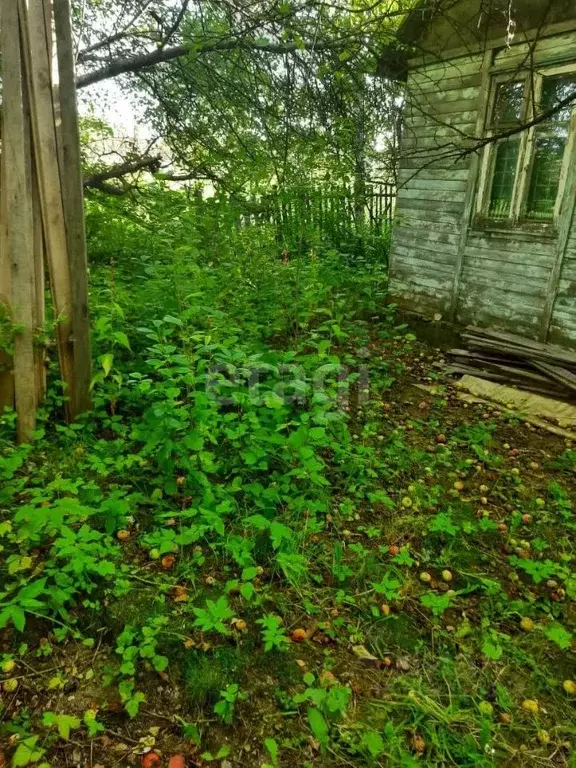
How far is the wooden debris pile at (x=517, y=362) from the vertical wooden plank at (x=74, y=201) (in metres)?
4.43

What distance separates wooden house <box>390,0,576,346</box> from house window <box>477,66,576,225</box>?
12 mm

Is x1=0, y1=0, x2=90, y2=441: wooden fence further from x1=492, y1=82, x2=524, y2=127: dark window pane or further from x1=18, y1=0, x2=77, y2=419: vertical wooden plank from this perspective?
x1=492, y1=82, x2=524, y2=127: dark window pane

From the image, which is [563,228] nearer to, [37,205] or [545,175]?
[545,175]

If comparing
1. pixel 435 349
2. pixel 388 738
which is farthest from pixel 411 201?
pixel 388 738

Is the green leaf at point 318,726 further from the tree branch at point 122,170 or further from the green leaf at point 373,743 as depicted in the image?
the tree branch at point 122,170

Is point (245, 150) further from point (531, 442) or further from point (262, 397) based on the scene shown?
point (531, 442)

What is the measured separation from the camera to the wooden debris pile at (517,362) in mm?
5355

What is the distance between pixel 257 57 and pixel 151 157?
6.24 feet

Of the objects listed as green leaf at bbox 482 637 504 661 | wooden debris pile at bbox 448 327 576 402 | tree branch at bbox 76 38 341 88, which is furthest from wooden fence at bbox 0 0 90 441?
wooden debris pile at bbox 448 327 576 402

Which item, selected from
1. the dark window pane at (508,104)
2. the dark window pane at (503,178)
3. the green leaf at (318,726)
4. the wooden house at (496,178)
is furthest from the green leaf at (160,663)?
the dark window pane at (508,104)

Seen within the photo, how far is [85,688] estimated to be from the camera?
1964 mm

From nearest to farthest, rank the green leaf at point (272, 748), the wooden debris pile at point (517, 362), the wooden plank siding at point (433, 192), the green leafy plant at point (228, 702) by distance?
the green leaf at point (272, 748)
the green leafy plant at point (228, 702)
the wooden debris pile at point (517, 362)
the wooden plank siding at point (433, 192)

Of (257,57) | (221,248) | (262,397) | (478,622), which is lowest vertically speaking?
(478,622)

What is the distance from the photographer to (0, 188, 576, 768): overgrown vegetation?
1933mm
